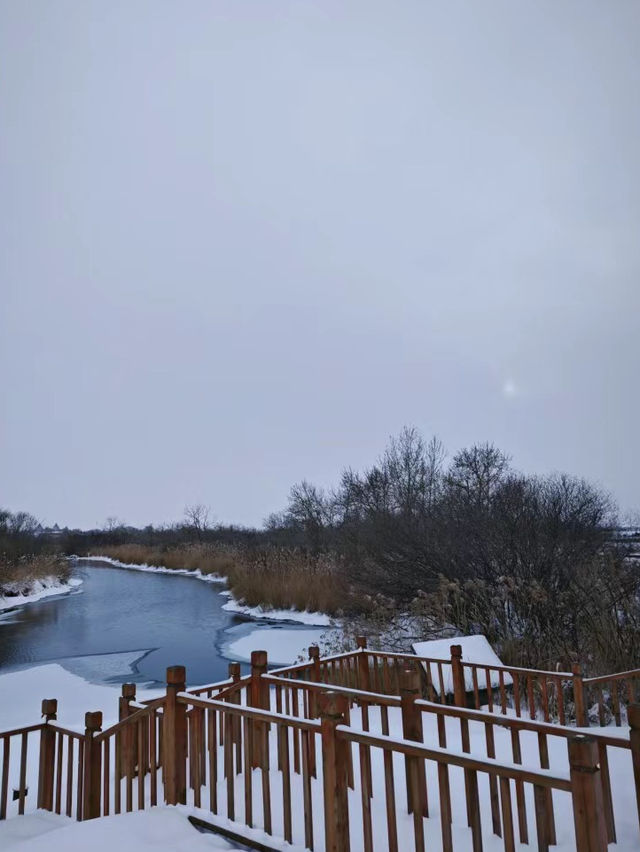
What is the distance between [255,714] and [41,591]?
84.4 feet

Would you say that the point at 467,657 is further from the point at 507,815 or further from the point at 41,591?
the point at 41,591

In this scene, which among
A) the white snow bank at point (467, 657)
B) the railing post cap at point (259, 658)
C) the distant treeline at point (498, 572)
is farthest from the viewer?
the distant treeline at point (498, 572)

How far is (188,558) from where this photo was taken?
34.6 meters

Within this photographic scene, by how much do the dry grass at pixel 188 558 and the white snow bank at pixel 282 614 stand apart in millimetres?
6868

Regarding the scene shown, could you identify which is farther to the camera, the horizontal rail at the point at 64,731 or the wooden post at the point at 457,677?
the wooden post at the point at 457,677

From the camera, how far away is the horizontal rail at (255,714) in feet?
10.3

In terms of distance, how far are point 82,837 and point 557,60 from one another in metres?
25.5

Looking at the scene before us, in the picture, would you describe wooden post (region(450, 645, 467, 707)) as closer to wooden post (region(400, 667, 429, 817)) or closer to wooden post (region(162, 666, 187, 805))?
wooden post (region(400, 667, 429, 817))

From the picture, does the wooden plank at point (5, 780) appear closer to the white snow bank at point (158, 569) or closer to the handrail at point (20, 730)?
the handrail at point (20, 730)

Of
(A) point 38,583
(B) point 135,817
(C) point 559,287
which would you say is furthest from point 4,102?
(B) point 135,817

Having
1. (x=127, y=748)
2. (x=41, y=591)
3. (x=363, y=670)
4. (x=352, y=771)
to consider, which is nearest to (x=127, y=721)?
(x=127, y=748)

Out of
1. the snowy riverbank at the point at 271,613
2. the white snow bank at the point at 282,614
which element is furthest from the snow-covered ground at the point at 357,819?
the white snow bank at the point at 282,614

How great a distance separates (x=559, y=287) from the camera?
20.8 meters

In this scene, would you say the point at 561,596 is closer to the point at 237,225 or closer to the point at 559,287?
the point at 559,287
